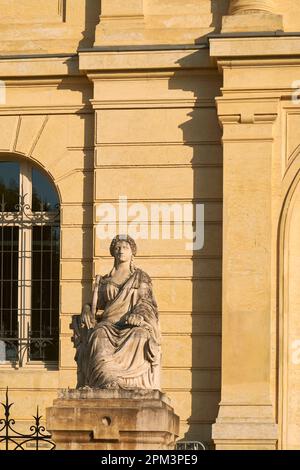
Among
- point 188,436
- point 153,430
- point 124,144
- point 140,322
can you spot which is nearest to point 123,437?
point 153,430

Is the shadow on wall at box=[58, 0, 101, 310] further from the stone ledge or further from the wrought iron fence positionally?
the stone ledge

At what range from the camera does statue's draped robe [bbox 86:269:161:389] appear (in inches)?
790

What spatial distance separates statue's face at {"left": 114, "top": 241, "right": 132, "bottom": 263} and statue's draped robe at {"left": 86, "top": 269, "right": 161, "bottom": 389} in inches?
11.4

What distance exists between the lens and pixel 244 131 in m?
24.5

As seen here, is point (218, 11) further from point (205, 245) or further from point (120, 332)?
point (120, 332)

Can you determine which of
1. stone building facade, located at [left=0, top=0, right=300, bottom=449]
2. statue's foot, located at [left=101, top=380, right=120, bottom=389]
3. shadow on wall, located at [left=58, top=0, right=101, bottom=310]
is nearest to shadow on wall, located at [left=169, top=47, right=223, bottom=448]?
stone building facade, located at [left=0, top=0, right=300, bottom=449]

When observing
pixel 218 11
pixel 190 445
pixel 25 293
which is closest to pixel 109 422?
pixel 190 445

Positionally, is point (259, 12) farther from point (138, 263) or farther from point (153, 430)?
point (153, 430)

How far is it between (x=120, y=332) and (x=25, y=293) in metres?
5.62

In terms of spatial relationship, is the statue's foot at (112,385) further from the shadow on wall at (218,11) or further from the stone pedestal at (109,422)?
the shadow on wall at (218,11)

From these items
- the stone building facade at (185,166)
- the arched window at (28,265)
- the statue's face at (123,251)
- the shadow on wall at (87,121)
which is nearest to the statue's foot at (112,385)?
the statue's face at (123,251)

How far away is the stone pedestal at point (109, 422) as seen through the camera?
19109 millimetres

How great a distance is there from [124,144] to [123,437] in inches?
270

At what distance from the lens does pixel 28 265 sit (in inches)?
1018
